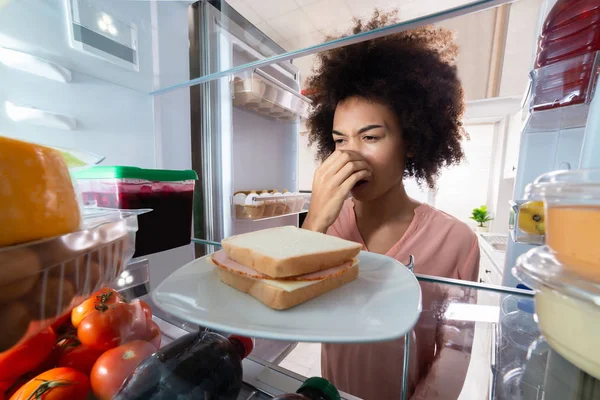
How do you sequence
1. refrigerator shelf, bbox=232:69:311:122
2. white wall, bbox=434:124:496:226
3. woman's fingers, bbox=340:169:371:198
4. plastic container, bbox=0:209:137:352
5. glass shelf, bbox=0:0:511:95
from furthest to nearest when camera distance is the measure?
refrigerator shelf, bbox=232:69:311:122, white wall, bbox=434:124:496:226, woman's fingers, bbox=340:169:371:198, glass shelf, bbox=0:0:511:95, plastic container, bbox=0:209:137:352

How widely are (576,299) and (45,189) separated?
0.47m

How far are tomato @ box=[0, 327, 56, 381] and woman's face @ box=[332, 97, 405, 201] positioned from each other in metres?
0.72

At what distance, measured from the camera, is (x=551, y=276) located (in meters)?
0.23

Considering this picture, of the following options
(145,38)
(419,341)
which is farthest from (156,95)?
(419,341)

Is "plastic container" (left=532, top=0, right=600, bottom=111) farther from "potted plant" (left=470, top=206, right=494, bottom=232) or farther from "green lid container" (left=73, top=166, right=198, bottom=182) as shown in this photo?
"green lid container" (left=73, top=166, right=198, bottom=182)

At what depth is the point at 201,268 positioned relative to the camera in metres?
0.38

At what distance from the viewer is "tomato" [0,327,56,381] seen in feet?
0.92

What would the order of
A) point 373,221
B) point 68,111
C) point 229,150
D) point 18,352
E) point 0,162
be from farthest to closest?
point 229,150 → point 373,221 → point 68,111 → point 18,352 → point 0,162

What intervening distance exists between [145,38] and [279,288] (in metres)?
0.86

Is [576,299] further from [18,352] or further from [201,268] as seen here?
[18,352]

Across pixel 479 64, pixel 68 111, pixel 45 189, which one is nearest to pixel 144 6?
pixel 68 111

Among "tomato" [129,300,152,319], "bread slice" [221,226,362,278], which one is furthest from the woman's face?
"tomato" [129,300,152,319]

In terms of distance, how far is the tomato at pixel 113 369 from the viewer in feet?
0.97

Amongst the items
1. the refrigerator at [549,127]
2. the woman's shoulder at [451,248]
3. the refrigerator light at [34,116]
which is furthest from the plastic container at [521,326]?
the refrigerator light at [34,116]
